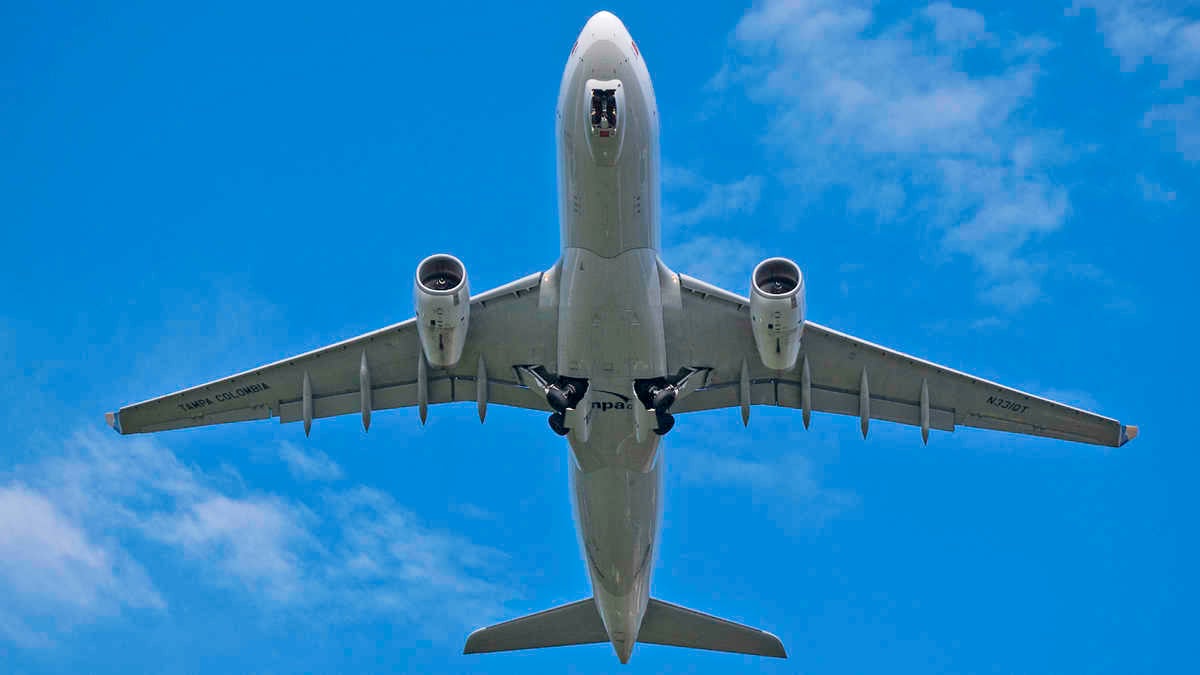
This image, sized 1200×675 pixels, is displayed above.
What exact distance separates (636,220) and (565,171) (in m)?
1.54

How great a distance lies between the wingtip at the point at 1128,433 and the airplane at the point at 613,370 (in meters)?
0.18

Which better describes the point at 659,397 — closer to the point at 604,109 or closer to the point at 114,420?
the point at 604,109

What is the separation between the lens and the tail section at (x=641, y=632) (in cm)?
3219

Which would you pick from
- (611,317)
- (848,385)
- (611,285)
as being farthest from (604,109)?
(848,385)

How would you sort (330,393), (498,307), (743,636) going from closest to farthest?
(498,307) → (330,393) → (743,636)

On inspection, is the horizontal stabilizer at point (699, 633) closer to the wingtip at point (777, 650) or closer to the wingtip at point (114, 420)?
the wingtip at point (777, 650)

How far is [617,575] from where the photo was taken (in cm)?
2962

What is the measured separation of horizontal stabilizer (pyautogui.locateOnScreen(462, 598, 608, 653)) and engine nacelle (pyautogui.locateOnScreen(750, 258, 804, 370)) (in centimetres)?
925

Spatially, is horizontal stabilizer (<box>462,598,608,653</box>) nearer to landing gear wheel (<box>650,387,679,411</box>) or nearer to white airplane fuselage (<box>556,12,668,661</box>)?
white airplane fuselage (<box>556,12,668,661</box>)

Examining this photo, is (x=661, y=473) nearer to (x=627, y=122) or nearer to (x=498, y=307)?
(x=498, y=307)

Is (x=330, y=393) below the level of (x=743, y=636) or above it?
above

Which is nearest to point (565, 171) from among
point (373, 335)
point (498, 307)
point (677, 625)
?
point (498, 307)

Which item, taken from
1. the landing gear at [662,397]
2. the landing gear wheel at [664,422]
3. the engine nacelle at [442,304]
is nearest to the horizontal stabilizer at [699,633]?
the landing gear wheel at [664,422]

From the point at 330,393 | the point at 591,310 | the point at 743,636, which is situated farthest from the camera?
the point at 743,636
